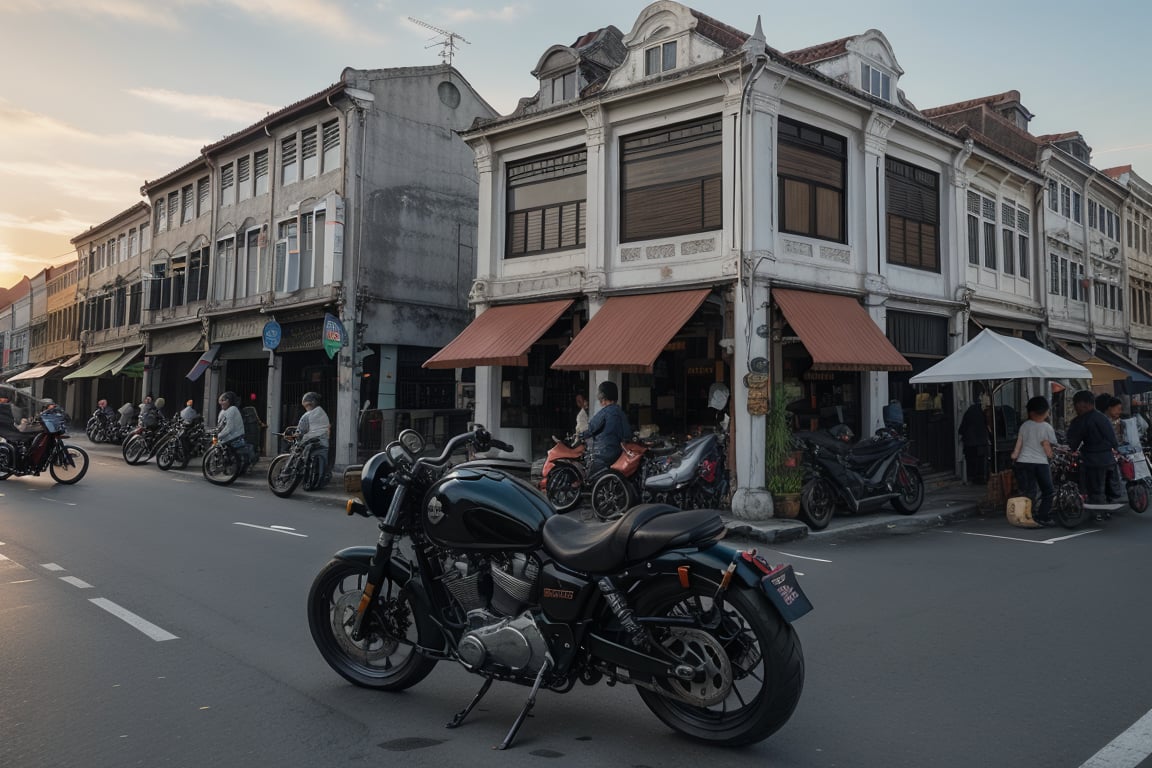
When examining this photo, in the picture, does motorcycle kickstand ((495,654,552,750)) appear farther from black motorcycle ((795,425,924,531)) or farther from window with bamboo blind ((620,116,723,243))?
window with bamboo blind ((620,116,723,243))

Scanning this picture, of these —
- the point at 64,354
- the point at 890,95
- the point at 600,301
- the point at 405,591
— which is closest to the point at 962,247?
the point at 890,95

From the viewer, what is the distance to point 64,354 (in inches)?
1674

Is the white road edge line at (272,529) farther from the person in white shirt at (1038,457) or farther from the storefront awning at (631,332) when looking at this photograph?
the person in white shirt at (1038,457)

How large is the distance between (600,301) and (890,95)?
23.9ft

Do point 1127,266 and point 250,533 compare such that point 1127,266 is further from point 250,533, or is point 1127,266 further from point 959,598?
point 250,533

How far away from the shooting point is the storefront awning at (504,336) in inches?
588

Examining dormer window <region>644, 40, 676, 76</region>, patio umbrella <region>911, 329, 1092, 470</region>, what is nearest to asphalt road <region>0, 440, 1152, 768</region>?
patio umbrella <region>911, 329, 1092, 470</region>

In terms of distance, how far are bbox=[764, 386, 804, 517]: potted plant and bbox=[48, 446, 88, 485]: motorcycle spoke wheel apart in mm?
12489

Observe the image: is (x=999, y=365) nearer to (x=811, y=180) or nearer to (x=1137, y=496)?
(x=1137, y=496)

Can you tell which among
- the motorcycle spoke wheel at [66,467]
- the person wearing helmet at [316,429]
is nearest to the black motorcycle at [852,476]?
the person wearing helmet at [316,429]

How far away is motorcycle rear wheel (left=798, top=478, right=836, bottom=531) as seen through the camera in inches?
438

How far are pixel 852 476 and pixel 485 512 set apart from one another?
28.7ft

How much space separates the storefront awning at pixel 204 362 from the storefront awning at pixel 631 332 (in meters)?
15.9

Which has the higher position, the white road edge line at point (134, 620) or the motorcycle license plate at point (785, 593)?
the motorcycle license plate at point (785, 593)
